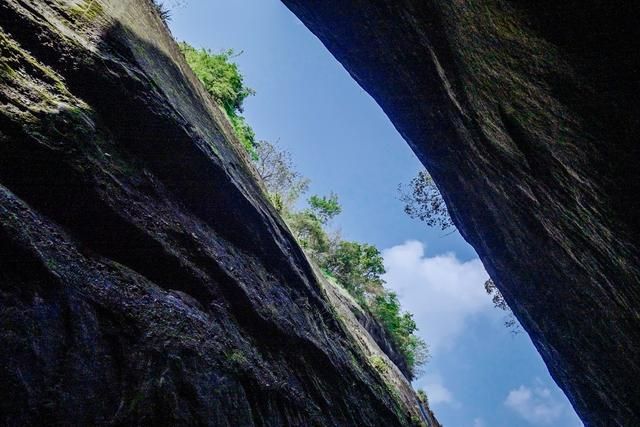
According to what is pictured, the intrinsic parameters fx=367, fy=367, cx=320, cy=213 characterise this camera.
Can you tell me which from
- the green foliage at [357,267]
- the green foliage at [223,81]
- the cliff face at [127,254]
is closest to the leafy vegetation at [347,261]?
the green foliage at [357,267]

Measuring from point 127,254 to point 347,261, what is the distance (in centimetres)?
2253

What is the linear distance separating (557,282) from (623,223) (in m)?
2.58

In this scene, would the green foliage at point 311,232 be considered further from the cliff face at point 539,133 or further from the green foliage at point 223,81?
the cliff face at point 539,133

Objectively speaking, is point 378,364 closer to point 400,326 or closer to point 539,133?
point 539,133

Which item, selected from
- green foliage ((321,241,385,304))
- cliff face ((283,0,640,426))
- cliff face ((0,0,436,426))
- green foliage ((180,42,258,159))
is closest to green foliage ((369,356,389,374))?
cliff face ((0,0,436,426))

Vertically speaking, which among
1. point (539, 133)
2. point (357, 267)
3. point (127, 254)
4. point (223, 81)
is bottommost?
point (127, 254)

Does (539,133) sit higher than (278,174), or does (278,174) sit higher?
(278,174)

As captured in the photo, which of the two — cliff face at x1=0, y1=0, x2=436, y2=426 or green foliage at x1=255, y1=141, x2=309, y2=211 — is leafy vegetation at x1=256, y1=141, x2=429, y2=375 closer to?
green foliage at x1=255, y1=141, x2=309, y2=211

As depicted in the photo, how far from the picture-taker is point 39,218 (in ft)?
11.8

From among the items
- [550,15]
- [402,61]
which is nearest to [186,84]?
[402,61]

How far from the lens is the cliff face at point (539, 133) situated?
584 centimetres

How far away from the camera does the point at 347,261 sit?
86.4 ft

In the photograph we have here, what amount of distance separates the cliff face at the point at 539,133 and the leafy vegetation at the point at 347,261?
14224mm

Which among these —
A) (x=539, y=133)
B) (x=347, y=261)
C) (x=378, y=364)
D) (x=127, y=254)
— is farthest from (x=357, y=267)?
(x=127, y=254)
